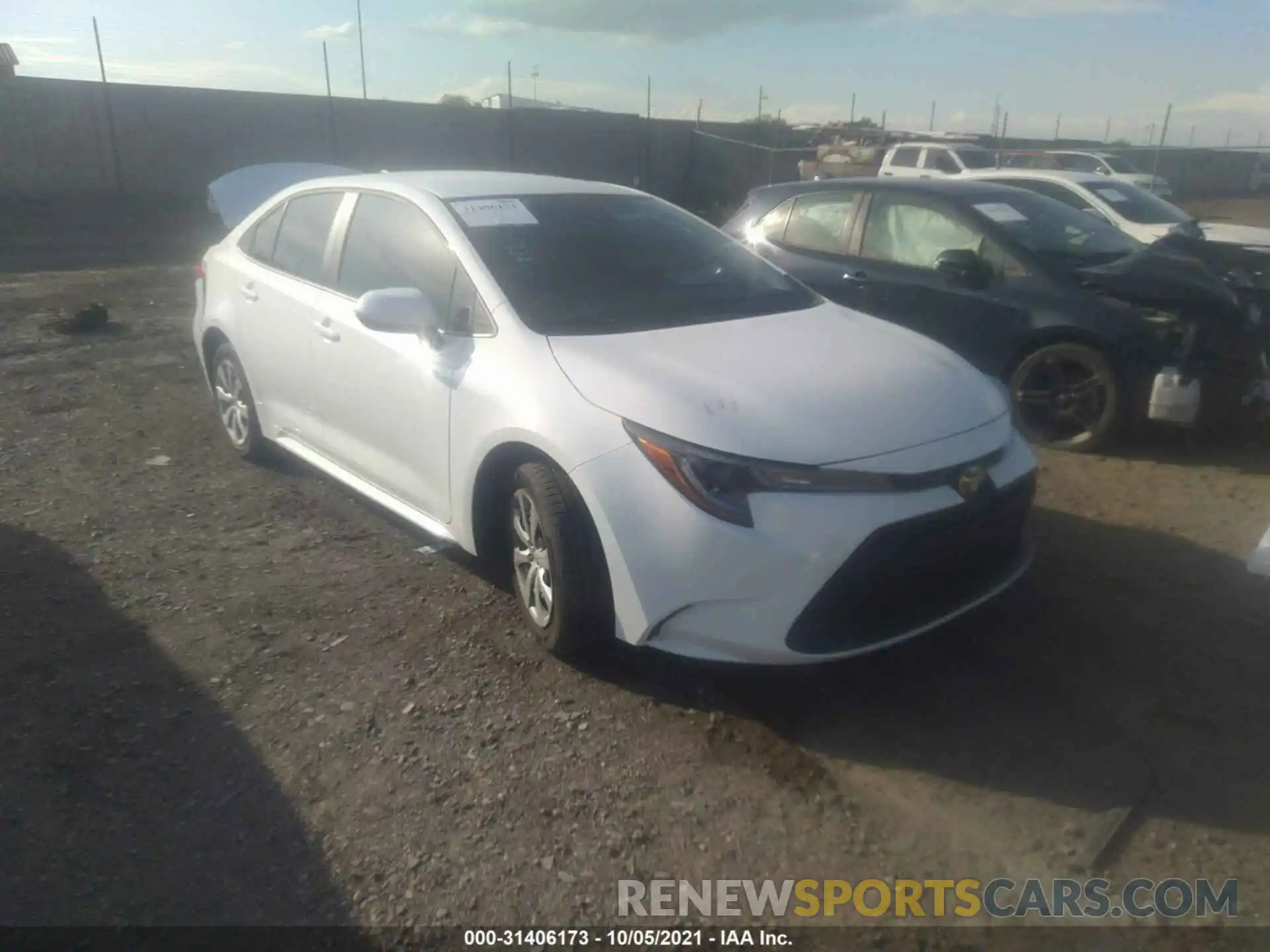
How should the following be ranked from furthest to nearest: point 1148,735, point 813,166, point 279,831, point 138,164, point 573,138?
1. point 573,138
2. point 813,166
3. point 138,164
4. point 1148,735
5. point 279,831

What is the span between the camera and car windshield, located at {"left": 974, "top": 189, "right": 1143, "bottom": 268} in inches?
246

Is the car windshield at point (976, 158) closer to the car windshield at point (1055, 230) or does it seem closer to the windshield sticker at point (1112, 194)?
the windshield sticker at point (1112, 194)

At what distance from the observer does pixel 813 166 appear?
23.3 meters

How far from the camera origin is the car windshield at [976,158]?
20.8 meters

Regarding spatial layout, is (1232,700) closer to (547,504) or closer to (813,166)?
(547,504)

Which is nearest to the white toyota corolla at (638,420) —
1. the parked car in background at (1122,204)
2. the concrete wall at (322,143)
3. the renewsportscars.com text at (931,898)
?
the renewsportscars.com text at (931,898)

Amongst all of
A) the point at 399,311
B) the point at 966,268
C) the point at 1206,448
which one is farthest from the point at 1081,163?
the point at 399,311

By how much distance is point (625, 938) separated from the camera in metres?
2.47

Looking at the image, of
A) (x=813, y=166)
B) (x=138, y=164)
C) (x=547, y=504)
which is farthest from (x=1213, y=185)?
(x=547, y=504)

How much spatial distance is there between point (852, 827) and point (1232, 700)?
148cm

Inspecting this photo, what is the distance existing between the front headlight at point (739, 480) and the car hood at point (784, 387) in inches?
1.3

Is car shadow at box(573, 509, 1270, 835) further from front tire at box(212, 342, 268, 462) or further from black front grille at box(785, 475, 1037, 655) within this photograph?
front tire at box(212, 342, 268, 462)

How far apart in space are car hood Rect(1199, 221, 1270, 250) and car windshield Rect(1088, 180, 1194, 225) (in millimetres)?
476

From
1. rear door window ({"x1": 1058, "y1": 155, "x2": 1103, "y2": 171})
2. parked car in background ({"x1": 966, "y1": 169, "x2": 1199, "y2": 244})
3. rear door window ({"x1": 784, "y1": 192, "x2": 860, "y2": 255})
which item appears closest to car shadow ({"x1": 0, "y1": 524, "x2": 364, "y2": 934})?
rear door window ({"x1": 784, "y1": 192, "x2": 860, "y2": 255})
